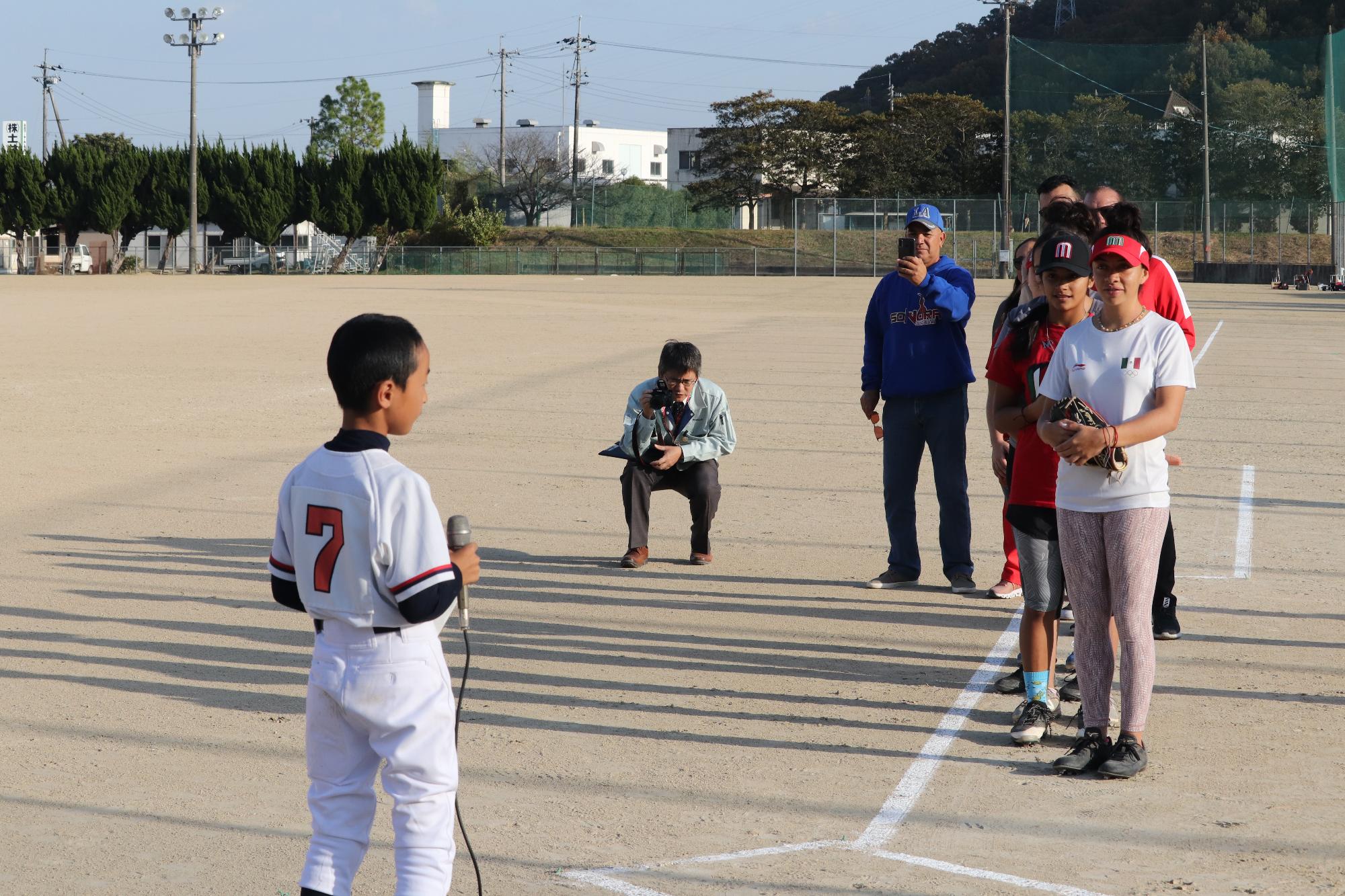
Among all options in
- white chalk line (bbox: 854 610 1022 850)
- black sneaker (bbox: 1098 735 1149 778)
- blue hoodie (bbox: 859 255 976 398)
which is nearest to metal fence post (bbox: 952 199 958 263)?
blue hoodie (bbox: 859 255 976 398)

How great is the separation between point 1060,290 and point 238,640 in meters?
3.91

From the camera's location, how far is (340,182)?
74312mm

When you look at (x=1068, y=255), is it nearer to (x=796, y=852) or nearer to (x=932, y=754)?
(x=932, y=754)

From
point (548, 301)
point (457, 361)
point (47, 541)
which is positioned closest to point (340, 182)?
point (548, 301)

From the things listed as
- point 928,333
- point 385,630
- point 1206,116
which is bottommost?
point 385,630

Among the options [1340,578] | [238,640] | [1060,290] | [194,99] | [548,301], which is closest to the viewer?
[1060,290]

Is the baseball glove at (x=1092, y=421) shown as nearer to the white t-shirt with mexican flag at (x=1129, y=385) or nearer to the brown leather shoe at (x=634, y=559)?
the white t-shirt with mexican flag at (x=1129, y=385)

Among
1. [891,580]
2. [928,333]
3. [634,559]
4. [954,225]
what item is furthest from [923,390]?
[954,225]

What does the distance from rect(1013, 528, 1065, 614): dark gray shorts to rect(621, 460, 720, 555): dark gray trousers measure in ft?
9.81

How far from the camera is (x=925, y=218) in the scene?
7297 millimetres

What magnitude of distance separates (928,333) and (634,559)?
6.76 ft

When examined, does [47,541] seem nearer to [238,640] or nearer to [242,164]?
[238,640]

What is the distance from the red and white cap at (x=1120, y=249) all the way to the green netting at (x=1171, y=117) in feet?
200

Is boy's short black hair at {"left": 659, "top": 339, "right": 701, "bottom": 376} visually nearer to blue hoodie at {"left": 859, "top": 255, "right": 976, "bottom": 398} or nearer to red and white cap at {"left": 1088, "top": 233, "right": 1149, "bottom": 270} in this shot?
blue hoodie at {"left": 859, "top": 255, "right": 976, "bottom": 398}
